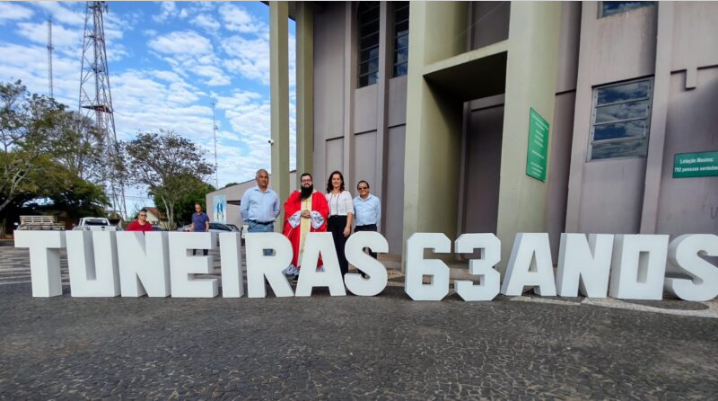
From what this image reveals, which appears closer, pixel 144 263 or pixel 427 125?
pixel 144 263

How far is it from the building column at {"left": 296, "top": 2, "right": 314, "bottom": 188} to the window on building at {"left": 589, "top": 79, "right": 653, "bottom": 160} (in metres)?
7.37

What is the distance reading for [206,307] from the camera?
3.56 meters

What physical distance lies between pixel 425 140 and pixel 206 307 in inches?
174

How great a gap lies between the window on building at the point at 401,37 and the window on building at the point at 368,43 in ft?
2.40

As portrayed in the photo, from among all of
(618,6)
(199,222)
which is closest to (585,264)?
(618,6)

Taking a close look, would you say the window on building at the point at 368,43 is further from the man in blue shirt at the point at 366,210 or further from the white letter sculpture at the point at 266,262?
the white letter sculpture at the point at 266,262

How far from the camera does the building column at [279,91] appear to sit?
881 cm

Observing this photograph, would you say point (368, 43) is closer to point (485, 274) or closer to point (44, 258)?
point (485, 274)

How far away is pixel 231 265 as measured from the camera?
3969mm

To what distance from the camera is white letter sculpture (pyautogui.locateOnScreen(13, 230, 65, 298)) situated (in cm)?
383

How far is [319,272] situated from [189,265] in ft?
5.40

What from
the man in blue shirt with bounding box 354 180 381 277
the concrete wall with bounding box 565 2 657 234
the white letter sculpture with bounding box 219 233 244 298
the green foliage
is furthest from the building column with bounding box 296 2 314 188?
the green foliage

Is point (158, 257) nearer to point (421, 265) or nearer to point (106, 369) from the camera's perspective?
point (106, 369)

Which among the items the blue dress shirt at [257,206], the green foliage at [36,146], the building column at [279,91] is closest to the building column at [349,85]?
the building column at [279,91]
